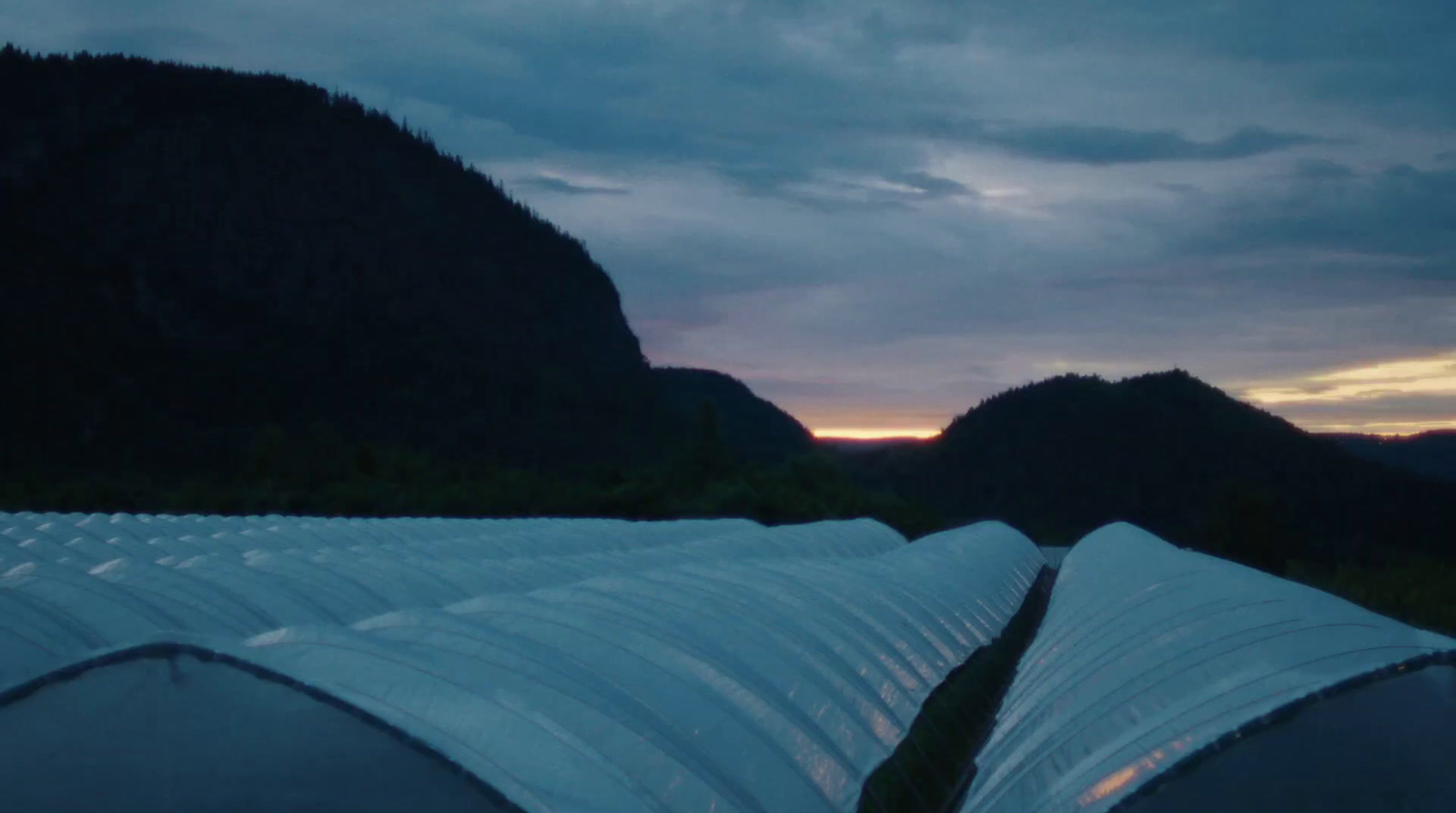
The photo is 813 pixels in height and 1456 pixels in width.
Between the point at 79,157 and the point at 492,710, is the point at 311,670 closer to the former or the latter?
the point at 492,710

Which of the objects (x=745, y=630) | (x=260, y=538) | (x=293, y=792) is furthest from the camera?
(x=260, y=538)

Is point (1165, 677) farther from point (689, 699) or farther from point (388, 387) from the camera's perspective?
point (388, 387)

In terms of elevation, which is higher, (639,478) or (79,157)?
(79,157)

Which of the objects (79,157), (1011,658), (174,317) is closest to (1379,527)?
(1011,658)

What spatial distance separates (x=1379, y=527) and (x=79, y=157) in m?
46.8

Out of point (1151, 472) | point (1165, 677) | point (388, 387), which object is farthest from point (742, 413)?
point (1165, 677)

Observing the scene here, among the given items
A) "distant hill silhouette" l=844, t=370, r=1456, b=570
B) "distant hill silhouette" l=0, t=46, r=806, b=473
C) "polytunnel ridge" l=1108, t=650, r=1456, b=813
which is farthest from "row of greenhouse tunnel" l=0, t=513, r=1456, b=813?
"distant hill silhouette" l=0, t=46, r=806, b=473

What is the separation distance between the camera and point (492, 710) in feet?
13.0

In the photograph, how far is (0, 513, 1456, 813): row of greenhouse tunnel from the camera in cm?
365

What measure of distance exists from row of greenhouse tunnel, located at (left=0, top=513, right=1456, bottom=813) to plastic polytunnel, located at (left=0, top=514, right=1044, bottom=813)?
0.5 inches

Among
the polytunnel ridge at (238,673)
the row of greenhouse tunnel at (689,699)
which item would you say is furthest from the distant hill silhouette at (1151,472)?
the polytunnel ridge at (238,673)

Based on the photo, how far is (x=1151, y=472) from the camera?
41344mm

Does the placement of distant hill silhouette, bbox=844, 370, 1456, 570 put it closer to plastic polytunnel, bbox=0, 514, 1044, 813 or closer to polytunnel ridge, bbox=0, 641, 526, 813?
plastic polytunnel, bbox=0, 514, 1044, 813

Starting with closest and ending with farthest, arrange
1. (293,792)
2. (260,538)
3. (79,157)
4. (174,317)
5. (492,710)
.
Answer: (293,792), (492,710), (260,538), (174,317), (79,157)
